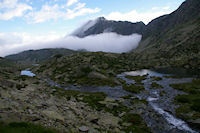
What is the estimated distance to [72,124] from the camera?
1900cm

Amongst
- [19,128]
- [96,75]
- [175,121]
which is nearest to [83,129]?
[19,128]

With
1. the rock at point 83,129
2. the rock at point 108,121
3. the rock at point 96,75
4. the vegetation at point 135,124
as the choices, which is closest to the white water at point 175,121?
the vegetation at point 135,124

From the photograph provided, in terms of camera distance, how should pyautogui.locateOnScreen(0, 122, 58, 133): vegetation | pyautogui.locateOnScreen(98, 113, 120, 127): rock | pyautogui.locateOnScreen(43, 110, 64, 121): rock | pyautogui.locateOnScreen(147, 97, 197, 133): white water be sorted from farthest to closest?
pyautogui.locateOnScreen(98, 113, 120, 127): rock, pyautogui.locateOnScreen(147, 97, 197, 133): white water, pyautogui.locateOnScreen(43, 110, 64, 121): rock, pyautogui.locateOnScreen(0, 122, 58, 133): vegetation

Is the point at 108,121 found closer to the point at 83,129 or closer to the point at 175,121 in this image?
the point at 83,129

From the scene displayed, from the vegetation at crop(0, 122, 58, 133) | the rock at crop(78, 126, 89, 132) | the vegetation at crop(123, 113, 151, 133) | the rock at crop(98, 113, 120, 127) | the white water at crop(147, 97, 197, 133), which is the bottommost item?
the white water at crop(147, 97, 197, 133)

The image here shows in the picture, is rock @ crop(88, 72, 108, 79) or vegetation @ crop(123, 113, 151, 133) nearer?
vegetation @ crop(123, 113, 151, 133)

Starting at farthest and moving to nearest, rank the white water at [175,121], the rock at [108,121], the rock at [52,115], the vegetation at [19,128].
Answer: the rock at [108,121] → the white water at [175,121] → the rock at [52,115] → the vegetation at [19,128]

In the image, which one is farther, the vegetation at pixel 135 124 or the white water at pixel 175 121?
the white water at pixel 175 121

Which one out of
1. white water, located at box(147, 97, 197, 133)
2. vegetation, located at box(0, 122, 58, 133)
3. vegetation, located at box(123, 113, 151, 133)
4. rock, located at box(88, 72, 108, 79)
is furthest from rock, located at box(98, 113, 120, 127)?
rock, located at box(88, 72, 108, 79)

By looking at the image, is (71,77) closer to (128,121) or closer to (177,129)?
(128,121)

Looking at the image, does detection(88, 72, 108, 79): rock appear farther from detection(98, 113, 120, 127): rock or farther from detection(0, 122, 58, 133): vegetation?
detection(0, 122, 58, 133): vegetation

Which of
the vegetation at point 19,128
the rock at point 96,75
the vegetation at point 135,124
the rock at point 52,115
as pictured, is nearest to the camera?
the vegetation at point 19,128

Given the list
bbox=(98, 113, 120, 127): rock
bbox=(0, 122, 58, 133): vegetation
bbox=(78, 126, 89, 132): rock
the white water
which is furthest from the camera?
bbox=(98, 113, 120, 127): rock

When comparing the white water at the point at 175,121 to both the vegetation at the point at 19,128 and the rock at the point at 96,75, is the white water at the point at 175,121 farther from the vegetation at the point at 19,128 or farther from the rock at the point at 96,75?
the rock at the point at 96,75
